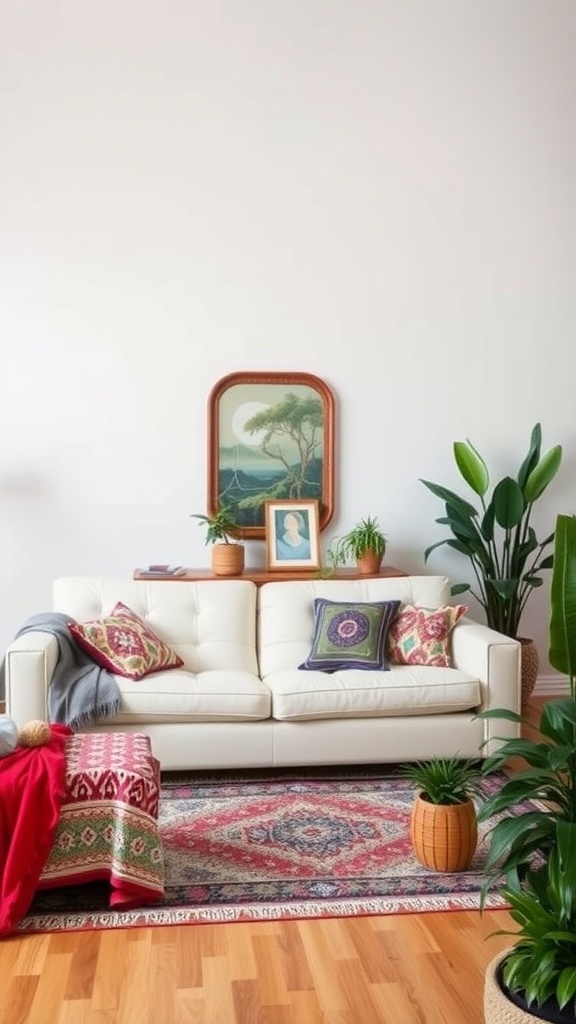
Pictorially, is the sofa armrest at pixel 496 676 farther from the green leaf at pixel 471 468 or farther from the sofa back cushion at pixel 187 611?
the green leaf at pixel 471 468

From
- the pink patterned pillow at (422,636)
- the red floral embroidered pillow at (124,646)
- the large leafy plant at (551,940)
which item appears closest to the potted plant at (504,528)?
the pink patterned pillow at (422,636)

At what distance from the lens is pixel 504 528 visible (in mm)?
5602

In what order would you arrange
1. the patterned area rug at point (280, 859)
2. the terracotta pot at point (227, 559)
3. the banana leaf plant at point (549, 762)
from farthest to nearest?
the terracotta pot at point (227, 559)
the patterned area rug at point (280, 859)
the banana leaf plant at point (549, 762)

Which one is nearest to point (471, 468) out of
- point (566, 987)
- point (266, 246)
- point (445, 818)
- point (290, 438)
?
point (290, 438)

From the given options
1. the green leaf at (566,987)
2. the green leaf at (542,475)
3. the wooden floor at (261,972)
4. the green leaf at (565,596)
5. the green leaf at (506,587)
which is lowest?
the wooden floor at (261,972)

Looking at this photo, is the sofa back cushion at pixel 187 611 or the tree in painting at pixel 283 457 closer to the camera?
the sofa back cushion at pixel 187 611

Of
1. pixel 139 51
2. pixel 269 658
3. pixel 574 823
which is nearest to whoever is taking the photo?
pixel 574 823

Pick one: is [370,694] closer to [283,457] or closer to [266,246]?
[283,457]

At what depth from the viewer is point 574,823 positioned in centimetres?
228

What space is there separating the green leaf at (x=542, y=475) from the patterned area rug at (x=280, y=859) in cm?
168

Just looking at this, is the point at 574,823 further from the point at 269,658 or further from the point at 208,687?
the point at 269,658

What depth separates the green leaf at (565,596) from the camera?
8.02 feet

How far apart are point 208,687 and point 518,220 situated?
3202mm

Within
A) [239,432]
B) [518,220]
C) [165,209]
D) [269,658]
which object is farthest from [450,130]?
[269,658]
